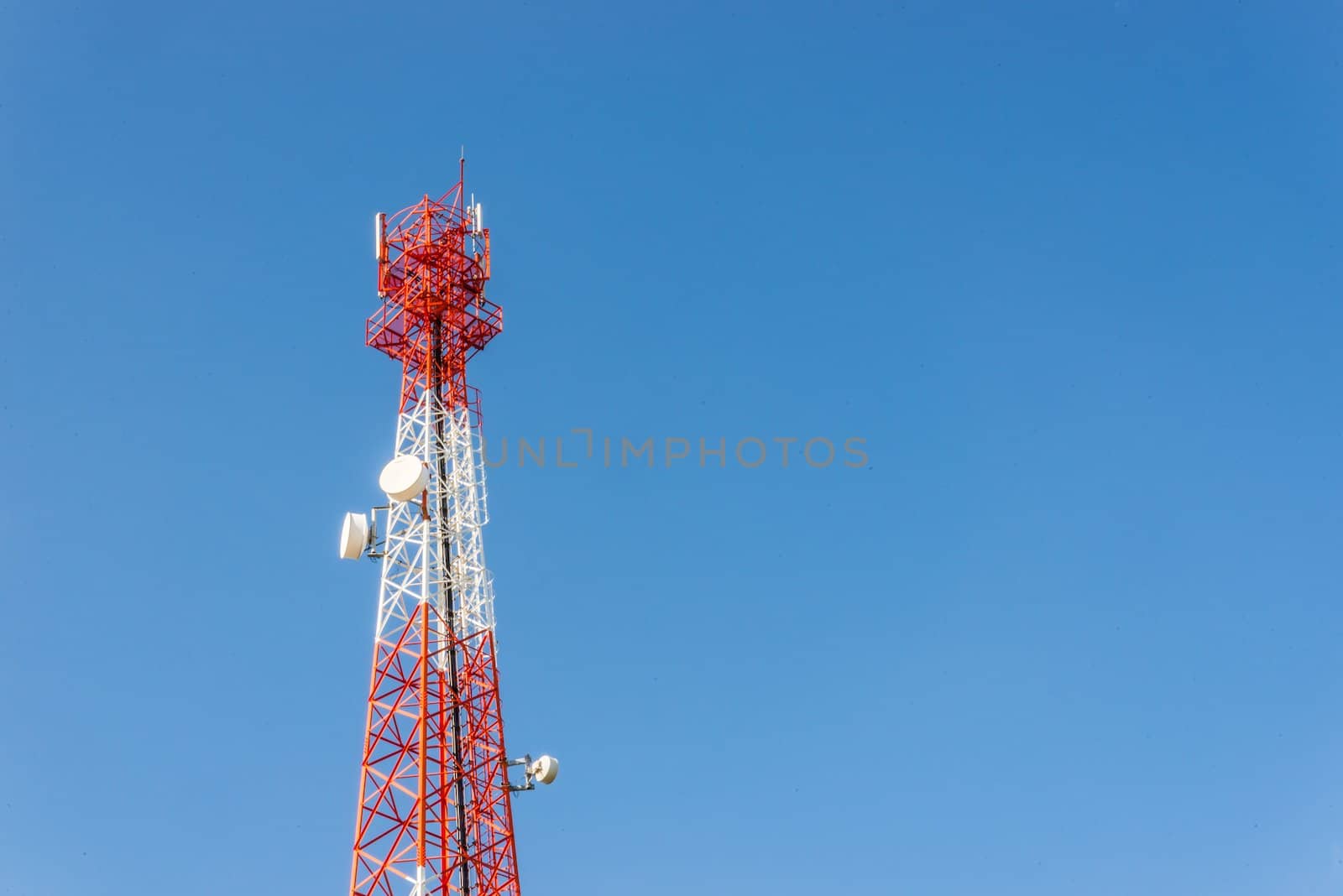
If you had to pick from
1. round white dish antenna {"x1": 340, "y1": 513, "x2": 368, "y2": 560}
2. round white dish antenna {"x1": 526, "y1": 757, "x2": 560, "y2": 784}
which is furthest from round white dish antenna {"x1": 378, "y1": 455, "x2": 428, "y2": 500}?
round white dish antenna {"x1": 526, "y1": 757, "x2": 560, "y2": 784}

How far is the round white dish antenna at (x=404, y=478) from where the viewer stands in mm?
48844

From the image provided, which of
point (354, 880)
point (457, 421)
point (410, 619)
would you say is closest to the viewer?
point (354, 880)

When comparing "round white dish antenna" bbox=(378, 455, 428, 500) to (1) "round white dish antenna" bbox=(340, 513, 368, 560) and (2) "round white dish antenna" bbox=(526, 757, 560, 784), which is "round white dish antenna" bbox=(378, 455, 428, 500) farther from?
(2) "round white dish antenna" bbox=(526, 757, 560, 784)

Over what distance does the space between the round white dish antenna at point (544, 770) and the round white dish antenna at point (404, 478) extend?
969 centimetres

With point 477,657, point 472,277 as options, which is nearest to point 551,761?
point 477,657

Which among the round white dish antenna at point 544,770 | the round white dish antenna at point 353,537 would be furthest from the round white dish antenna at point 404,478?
the round white dish antenna at point 544,770

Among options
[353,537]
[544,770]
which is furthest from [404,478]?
[544,770]

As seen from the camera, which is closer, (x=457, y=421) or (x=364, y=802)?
(x=364, y=802)

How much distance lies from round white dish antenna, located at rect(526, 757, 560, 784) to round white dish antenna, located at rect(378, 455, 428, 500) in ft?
31.8

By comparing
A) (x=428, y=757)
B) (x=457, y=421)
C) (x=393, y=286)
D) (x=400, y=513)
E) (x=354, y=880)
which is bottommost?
(x=354, y=880)

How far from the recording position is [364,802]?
1800 inches

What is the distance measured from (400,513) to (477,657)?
5372 millimetres

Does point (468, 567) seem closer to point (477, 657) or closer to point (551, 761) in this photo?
point (477, 657)

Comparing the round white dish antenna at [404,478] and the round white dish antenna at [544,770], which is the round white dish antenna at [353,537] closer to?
the round white dish antenna at [404,478]
